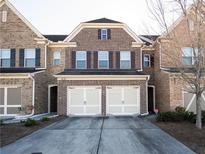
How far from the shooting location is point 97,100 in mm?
22438

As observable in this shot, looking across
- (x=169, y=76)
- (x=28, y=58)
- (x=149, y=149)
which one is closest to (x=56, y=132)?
(x=149, y=149)

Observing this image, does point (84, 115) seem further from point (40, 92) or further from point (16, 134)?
point (16, 134)

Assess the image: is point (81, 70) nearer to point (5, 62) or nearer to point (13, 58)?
point (13, 58)

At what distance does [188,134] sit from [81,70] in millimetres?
13457

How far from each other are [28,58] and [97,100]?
26.2 feet

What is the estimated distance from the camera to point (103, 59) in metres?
25.2

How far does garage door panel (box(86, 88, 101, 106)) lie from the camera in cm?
2242

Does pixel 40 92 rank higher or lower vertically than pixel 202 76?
lower

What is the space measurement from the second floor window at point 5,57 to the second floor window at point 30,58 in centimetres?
160

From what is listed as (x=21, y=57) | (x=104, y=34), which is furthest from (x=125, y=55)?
(x=21, y=57)

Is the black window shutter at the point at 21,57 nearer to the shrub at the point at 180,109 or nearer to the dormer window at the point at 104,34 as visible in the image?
the dormer window at the point at 104,34

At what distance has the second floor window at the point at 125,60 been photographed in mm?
25078

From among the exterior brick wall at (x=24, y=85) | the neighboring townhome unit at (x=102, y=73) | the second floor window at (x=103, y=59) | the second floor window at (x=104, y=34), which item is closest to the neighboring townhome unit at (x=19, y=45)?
the exterior brick wall at (x=24, y=85)

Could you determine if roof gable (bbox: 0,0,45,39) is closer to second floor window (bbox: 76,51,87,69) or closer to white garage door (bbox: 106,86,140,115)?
second floor window (bbox: 76,51,87,69)
